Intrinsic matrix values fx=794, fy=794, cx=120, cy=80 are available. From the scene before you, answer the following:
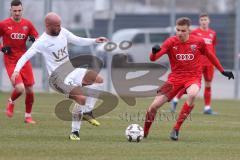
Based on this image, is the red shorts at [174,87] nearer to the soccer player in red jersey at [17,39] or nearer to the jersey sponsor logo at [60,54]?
the jersey sponsor logo at [60,54]

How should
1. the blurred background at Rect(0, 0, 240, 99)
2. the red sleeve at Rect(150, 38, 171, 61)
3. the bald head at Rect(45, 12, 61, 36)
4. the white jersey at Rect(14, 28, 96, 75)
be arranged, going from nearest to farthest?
1. the bald head at Rect(45, 12, 61, 36)
2. the red sleeve at Rect(150, 38, 171, 61)
3. the white jersey at Rect(14, 28, 96, 75)
4. the blurred background at Rect(0, 0, 240, 99)

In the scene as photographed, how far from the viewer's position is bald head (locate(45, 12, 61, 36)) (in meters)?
12.5

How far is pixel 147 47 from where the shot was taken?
38.5 metres

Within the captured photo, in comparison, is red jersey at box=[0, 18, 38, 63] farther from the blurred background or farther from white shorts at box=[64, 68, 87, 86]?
the blurred background

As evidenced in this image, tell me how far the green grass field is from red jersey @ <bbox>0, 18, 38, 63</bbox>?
132cm

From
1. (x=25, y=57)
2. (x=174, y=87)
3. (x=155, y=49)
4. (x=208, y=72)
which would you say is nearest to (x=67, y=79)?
(x=25, y=57)

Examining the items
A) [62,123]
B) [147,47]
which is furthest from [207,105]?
[147,47]

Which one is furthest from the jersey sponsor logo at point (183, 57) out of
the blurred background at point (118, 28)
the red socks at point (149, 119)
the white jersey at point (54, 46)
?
the blurred background at point (118, 28)

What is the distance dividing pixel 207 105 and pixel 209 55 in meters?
5.78

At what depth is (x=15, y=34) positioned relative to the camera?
50.8 feet

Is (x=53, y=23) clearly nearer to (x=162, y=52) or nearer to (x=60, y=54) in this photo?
(x=60, y=54)

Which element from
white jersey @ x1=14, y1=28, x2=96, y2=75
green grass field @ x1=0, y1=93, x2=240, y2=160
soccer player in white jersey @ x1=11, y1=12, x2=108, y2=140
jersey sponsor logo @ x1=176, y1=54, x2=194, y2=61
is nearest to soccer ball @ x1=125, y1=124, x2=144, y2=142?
green grass field @ x1=0, y1=93, x2=240, y2=160

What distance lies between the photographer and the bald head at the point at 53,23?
12.5m

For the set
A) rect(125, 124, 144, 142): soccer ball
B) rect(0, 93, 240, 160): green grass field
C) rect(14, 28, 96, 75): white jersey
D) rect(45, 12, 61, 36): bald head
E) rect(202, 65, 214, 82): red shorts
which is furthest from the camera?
rect(202, 65, 214, 82): red shorts
